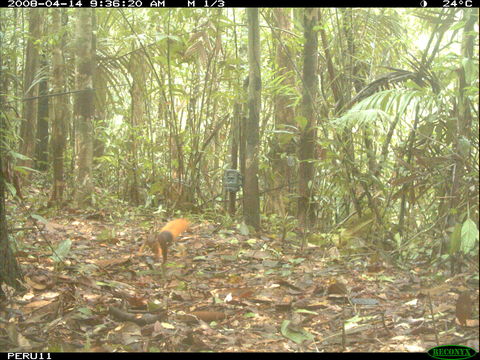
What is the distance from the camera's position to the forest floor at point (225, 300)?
185 centimetres

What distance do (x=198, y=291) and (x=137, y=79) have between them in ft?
6.84

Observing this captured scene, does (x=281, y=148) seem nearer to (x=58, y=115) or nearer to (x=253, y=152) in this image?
(x=253, y=152)

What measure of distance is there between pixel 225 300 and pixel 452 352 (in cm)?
106

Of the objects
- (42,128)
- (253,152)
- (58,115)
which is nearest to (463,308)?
(253,152)

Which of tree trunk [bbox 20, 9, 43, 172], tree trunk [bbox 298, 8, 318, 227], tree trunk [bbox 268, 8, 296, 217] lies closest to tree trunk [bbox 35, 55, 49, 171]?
tree trunk [bbox 20, 9, 43, 172]

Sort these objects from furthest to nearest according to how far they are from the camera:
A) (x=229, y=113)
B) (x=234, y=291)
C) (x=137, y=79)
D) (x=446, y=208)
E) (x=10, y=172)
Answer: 1. (x=229, y=113)
2. (x=137, y=79)
3. (x=10, y=172)
4. (x=234, y=291)
5. (x=446, y=208)

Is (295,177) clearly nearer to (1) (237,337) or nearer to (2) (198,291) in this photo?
(2) (198,291)

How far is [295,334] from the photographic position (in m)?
1.98

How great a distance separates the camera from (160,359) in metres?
1.69

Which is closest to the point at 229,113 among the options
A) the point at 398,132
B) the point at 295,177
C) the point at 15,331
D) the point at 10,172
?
the point at 295,177

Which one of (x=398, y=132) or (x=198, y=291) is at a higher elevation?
(x=398, y=132)

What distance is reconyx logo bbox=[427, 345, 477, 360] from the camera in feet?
5.10

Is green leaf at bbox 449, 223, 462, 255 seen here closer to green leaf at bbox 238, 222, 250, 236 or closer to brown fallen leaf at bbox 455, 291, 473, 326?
brown fallen leaf at bbox 455, 291, 473, 326

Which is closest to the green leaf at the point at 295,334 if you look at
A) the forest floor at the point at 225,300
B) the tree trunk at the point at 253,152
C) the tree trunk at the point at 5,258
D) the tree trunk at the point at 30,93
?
the forest floor at the point at 225,300
